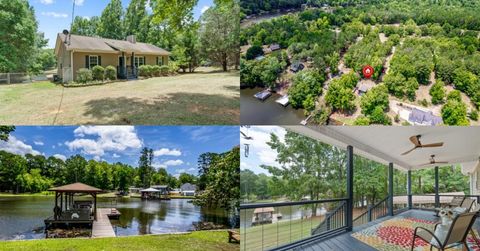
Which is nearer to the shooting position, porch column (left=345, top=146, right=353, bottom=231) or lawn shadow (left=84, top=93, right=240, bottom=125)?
porch column (left=345, top=146, right=353, bottom=231)

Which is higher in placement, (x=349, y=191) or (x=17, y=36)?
(x=17, y=36)

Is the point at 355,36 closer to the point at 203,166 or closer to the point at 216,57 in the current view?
the point at 216,57

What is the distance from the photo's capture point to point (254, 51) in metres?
4.88

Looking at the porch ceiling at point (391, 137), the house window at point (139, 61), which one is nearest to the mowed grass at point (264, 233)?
the porch ceiling at point (391, 137)

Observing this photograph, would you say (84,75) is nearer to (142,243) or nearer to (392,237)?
(142,243)

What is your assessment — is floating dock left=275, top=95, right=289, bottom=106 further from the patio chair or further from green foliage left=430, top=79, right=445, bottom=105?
the patio chair

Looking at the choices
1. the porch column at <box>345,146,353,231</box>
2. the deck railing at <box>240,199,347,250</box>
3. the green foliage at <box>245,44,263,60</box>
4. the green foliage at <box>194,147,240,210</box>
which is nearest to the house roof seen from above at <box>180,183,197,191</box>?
the green foliage at <box>194,147,240,210</box>

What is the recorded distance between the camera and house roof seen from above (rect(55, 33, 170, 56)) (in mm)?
4980

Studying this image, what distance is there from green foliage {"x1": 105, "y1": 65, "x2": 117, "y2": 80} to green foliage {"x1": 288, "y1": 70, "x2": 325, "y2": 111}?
101 inches

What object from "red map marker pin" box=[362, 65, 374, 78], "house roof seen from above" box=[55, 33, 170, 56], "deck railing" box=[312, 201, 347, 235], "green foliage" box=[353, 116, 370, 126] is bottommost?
"deck railing" box=[312, 201, 347, 235]

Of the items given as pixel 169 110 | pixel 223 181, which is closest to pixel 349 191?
pixel 223 181

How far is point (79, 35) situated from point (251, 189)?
19.2 ft

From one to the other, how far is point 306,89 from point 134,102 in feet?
8.06

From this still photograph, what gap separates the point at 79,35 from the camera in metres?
5.06
